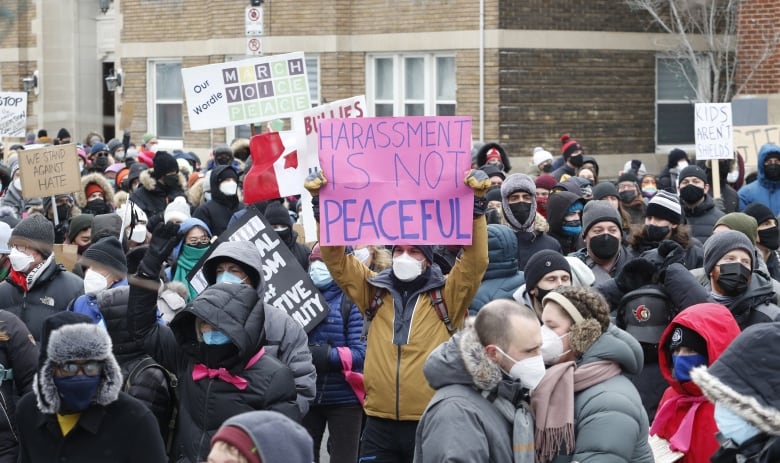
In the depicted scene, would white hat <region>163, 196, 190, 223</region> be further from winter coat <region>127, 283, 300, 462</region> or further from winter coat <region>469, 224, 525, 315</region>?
winter coat <region>127, 283, 300, 462</region>

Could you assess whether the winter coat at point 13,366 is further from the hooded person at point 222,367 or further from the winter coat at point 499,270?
the winter coat at point 499,270

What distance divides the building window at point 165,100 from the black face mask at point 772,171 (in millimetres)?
16371

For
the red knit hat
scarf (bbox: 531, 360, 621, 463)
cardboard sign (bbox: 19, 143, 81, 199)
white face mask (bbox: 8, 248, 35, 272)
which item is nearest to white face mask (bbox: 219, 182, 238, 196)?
cardboard sign (bbox: 19, 143, 81, 199)

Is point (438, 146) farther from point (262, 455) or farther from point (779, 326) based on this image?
point (262, 455)

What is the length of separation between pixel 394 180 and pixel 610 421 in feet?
8.72

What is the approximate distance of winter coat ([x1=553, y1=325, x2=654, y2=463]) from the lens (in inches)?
188

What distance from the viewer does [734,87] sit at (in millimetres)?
22188

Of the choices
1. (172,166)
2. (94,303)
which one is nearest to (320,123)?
(94,303)

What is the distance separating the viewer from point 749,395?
13.4ft

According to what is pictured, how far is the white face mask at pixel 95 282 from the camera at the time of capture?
7188 millimetres

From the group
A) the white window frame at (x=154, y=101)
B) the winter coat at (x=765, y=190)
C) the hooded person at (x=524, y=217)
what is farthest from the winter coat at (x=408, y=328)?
the white window frame at (x=154, y=101)

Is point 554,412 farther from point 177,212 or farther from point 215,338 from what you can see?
point 177,212

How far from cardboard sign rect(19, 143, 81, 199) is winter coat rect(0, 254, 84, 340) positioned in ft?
15.2

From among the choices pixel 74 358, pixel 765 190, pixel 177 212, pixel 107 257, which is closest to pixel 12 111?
pixel 177 212
